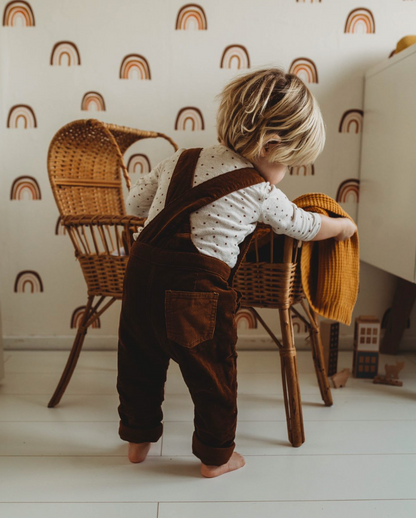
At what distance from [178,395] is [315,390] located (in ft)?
1.35

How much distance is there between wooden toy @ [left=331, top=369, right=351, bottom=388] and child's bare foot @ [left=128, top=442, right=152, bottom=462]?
678mm

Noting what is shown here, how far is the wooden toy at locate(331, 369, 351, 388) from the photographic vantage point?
157 cm

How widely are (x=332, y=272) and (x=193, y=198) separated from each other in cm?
41

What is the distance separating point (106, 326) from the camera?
1.93 m

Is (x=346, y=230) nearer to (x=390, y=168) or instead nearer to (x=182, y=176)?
(x=182, y=176)

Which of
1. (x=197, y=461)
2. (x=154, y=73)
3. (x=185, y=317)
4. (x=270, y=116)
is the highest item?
(x=154, y=73)

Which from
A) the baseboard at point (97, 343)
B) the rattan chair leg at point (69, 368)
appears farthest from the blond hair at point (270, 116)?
the baseboard at point (97, 343)

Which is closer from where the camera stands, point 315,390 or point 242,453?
point 242,453

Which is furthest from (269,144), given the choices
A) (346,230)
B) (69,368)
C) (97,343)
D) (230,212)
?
(97,343)

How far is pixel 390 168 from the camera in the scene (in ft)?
5.40

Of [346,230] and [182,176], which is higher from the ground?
[182,176]

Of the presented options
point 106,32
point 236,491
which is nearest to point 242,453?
point 236,491

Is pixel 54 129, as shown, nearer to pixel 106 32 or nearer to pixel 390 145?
pixel 106 32

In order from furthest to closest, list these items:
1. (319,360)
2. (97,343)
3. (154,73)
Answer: (97,343), (154,73), (319,360)
